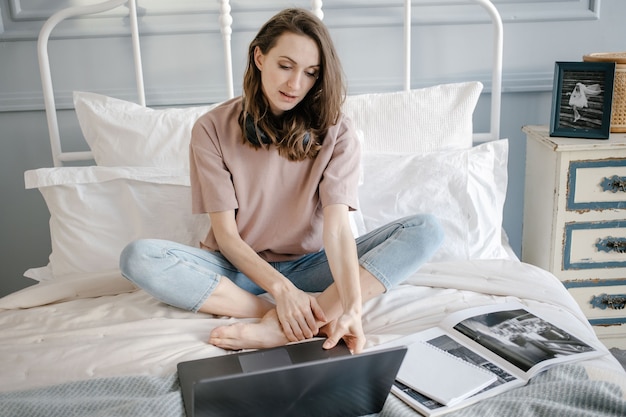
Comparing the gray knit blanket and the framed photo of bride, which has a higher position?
the framed photo of bride

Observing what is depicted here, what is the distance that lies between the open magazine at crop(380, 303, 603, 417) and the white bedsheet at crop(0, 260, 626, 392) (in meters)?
0.05

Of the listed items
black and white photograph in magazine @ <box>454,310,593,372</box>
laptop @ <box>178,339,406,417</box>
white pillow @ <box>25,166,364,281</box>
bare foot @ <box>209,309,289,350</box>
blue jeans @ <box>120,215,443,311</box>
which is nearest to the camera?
laptop @ <box>178,339,406,417</box>

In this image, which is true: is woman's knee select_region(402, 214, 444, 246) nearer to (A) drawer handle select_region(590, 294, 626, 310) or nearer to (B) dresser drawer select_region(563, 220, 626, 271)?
(B) dresser drawer select_region(563, 220, 626, 271)

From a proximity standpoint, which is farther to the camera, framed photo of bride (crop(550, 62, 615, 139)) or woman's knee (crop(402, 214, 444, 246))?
framed photo of bride (crop(550, 62, 615, 139))

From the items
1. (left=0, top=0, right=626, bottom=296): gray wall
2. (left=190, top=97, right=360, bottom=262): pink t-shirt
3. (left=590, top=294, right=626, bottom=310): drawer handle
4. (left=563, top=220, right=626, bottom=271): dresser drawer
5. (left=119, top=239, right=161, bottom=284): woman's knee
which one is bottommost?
(left=590, top=294, right=626, bottom=310): drawer handle

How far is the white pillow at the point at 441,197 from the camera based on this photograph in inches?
67.3

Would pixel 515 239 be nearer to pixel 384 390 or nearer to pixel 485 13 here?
pixel 485 13

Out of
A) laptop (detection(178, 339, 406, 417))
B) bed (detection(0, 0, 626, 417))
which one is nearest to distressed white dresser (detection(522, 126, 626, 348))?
bed (detection(0, 0, 626, 417))

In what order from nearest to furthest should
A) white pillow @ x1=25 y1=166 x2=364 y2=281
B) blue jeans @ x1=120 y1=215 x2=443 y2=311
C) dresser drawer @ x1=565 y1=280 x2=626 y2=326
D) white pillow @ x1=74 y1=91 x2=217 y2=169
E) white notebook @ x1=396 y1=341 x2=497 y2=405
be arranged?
white notebook @ x1=396 y1=341 x2=497 y2=405
blue jeans @ x1=120 y1=215 x2=443 y2=311
white pillow @ x1=25 y1=166 x2=364 y2=281
white pillow @ x1=74 y1=91 x2=217 y2=169
dresser drawer @ x1=565 y1=280 x2=626 y2=326

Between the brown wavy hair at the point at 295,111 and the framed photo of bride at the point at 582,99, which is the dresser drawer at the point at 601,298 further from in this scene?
the brown wavy hair at the point at 295,111

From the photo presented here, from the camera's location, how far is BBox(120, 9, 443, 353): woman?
135 centimetres

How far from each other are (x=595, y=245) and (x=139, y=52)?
1393 millimetres

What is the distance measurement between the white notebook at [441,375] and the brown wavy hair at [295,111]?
0.52m

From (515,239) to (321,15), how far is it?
1.02m
